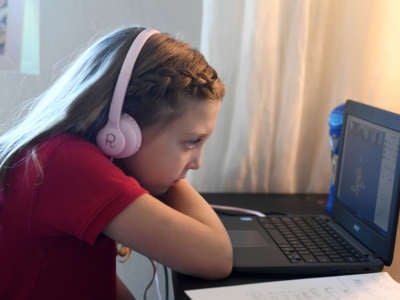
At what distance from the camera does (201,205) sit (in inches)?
37.4

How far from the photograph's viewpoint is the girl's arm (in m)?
0.75

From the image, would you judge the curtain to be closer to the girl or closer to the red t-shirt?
the girl

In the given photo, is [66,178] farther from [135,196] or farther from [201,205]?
[201,205]

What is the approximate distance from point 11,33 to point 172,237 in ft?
2.71

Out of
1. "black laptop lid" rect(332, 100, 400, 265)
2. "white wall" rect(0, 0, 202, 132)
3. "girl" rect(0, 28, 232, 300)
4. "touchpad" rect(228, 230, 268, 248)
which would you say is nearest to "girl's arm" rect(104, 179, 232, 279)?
"girl" rect(0, 28, 232, 300)

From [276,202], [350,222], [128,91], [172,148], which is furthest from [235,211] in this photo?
[128,91]

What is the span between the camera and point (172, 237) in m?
0.78

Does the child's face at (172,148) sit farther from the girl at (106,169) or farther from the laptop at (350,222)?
the laptop at (350,222)

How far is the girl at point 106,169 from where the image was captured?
76 cm

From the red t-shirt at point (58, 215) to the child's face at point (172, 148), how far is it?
9 cm

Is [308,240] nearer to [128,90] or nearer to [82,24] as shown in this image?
[128,90]

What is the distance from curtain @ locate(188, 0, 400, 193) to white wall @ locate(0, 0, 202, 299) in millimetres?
118

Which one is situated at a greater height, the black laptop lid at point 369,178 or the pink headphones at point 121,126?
the pink headphones at point 121,126

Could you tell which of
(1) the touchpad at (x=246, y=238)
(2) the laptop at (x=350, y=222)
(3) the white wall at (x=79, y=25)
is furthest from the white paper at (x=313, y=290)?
(3) the white wall at (x=79, y=25)
